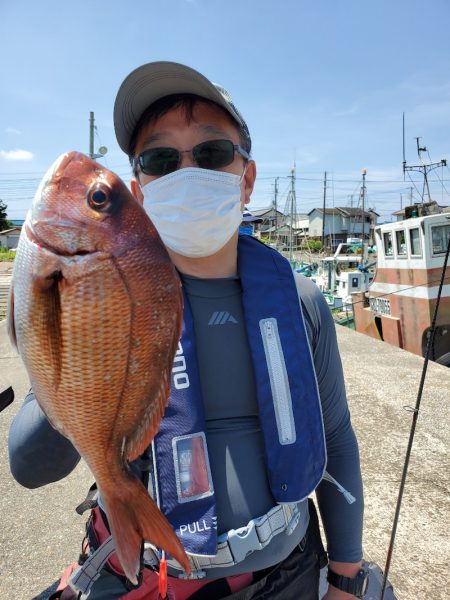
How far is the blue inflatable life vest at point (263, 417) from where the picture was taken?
1209mm

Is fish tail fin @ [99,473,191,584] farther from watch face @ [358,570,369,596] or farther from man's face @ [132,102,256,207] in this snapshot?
man's face @ [132,102,256,207]

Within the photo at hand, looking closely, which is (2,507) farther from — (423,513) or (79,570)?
(423,513)

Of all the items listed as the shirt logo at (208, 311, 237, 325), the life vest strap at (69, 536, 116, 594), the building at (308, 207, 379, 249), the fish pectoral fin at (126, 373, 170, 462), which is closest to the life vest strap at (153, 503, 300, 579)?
the life vest strap at (69, 536, 116, 594)

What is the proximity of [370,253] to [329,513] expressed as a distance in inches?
1257

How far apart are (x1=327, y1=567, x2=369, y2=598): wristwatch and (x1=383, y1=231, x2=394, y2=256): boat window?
1098 cm

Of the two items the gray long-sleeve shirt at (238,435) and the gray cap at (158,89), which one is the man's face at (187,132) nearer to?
the gray cap at (158,89)

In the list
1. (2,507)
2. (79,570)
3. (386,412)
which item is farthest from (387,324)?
(79,570)

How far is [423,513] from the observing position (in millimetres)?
2918

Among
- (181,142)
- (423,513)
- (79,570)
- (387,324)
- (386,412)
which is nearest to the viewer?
(79,570)

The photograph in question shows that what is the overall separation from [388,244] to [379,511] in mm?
9945

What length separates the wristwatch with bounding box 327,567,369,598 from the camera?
1.51 meters

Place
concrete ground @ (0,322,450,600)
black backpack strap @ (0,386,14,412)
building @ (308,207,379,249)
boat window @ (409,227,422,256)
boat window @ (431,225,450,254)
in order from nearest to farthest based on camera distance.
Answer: black backpack strap @ (0,386,14,412) < concrete ground @ (0,322,450,600) < boat window @ (431,225,450,254) < boat window @ (409,227,422,256) < building @ (308,207,379,249)

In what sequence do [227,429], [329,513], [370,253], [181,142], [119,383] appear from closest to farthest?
[119,383]
[227,429]
[181,142]
[329,513]
[370,253]

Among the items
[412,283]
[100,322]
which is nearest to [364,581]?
[100,322]
